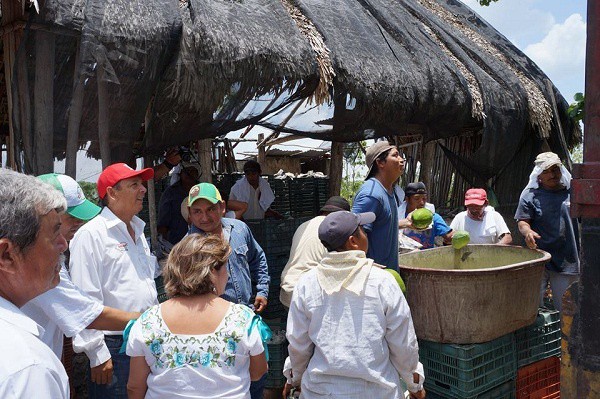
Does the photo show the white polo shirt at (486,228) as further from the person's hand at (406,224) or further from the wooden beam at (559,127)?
the wooden beam at (559,127)

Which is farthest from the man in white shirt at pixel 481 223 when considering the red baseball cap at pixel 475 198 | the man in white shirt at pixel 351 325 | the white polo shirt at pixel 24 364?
the white polo shirt at pixel 24 364

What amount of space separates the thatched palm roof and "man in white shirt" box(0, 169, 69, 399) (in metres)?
2.53

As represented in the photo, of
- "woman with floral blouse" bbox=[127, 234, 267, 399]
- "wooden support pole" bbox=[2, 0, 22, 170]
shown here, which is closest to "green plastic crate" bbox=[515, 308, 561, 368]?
"woman with floral blouse" bbox=[127, 234, 267, 399]

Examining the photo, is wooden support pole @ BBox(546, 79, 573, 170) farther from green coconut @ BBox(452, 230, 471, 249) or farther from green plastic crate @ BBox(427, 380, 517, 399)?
green plastic crate @ BBox(427, 380, 517, 399)

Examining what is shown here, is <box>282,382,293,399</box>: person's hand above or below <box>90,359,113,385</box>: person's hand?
below

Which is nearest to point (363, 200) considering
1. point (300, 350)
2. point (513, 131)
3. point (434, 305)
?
point (434, 305)

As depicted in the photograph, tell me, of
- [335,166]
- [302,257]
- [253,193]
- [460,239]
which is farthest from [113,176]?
[335,166]

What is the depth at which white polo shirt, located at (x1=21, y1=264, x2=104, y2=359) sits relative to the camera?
7.18 feet

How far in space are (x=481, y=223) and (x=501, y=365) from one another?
2.02 metres

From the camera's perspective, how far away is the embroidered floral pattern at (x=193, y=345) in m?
2.08

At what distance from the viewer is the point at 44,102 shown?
359cm

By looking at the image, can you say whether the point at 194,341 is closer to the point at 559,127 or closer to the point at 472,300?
the point at 472,300

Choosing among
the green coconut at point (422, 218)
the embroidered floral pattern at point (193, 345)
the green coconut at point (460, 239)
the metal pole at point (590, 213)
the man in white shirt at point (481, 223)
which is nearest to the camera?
the metal pole at point (590, 213)

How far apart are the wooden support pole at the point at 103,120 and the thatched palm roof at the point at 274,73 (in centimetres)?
2
